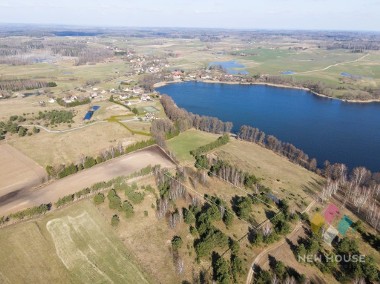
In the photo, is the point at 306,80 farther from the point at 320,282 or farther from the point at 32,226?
the point at 32,226

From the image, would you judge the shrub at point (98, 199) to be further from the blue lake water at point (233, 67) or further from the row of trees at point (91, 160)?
the blue lake water at point (233, 67)

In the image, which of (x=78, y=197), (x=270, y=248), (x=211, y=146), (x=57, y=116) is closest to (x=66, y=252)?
(x=78, y=197)

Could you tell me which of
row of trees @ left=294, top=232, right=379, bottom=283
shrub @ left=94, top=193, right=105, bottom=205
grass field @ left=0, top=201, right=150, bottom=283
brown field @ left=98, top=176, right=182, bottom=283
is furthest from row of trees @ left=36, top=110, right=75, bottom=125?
row of trees @ left=294, top=232, right=379, bottom=283

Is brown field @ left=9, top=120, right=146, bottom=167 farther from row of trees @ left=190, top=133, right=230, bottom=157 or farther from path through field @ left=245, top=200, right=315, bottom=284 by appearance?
path through field @ left=245, top=200, right=315, bottom=284

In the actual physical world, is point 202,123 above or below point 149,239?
above

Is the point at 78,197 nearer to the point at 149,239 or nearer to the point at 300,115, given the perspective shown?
the point at 149,239
